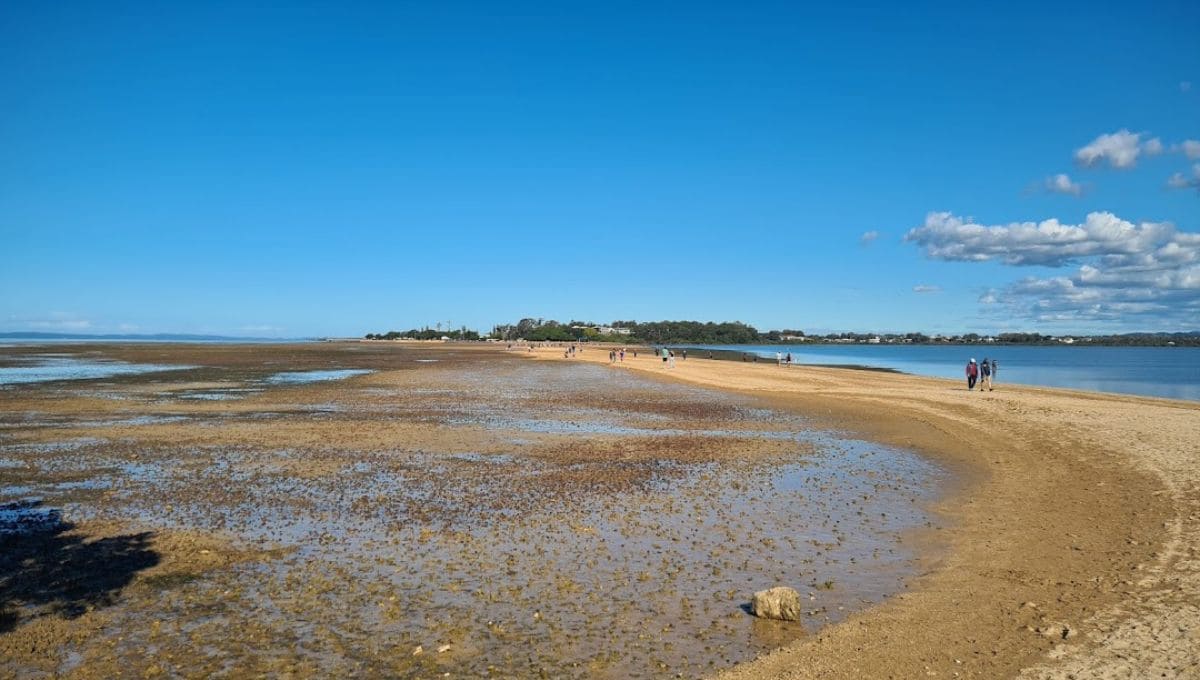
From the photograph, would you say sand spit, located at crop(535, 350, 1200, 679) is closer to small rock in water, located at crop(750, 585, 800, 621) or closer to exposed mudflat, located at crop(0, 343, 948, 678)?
small rock in water, located at crop(750, 585, 800, 621)

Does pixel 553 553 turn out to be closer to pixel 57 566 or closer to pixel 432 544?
pixel 432 544

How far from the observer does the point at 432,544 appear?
12328 mm

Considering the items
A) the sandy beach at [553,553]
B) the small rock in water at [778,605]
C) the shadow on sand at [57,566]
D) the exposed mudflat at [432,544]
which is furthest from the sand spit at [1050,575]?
the shadow on sand at [57,566]

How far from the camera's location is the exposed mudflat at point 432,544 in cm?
825

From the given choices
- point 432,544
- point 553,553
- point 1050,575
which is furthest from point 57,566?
point 1050,575

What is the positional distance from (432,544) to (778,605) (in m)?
6.14

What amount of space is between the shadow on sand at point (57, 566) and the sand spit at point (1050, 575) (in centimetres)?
857

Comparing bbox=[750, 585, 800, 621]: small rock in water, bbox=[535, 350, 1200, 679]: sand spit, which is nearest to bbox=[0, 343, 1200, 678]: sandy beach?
bbox=[535, 350, 1200, 679]: sand spit

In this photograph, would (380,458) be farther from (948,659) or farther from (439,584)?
(948,659)

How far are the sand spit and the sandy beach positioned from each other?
0.05 metres

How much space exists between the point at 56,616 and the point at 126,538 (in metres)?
3.74

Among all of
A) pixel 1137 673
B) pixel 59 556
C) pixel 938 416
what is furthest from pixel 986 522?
pixel 938 416

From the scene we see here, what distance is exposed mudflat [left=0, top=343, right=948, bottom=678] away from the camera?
8.25 metres

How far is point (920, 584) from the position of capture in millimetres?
10375
